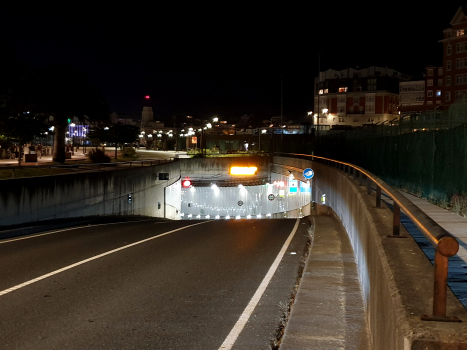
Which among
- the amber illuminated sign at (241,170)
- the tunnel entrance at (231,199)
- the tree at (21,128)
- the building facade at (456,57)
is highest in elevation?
the building facade at (456,57)

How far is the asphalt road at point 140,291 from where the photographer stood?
7098 mm

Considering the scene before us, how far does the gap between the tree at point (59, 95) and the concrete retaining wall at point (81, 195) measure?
771cm

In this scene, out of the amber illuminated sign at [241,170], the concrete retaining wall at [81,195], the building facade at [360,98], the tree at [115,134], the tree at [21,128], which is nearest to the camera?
the concrete retaining wall at [81,195]

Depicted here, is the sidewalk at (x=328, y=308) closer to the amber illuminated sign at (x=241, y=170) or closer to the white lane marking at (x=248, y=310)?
the white lane marking at (x=248, y=310)

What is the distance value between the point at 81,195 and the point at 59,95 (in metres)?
17.0

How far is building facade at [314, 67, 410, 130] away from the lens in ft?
378

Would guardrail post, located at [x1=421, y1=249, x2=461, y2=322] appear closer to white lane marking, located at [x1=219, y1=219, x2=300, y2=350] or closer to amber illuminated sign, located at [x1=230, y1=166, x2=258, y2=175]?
white lane marking, located at [x1=219, y1=219, x2=300, y2=350]

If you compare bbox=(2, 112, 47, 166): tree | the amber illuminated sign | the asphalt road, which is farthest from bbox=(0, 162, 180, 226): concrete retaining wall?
the amber illuminated sign

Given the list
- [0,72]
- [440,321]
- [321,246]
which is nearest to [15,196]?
[321,246]

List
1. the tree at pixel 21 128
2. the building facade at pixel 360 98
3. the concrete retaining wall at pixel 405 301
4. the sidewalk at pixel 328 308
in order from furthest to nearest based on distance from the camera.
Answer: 1. the building facade at pixel 360 98
2. the tree at pixel 21 128
3. the sidewalk at pixel 328 308
4. the concrete retaining wall at pixel 405 301

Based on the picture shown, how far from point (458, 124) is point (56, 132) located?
34447mm

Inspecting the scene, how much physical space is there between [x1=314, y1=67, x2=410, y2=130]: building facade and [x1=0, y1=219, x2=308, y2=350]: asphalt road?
102 m

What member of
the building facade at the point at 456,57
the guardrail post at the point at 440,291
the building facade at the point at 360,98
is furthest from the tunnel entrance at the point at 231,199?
→ the guardrail post at the point at 440,291

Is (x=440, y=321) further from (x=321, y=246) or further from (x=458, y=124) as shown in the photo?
(x=458, y=124)
